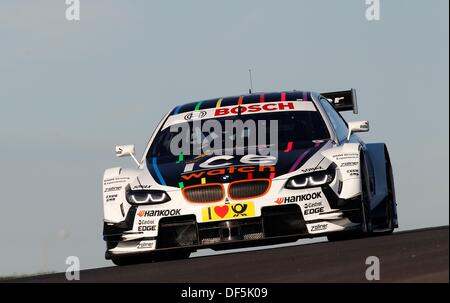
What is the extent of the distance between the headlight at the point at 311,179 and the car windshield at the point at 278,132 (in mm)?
980

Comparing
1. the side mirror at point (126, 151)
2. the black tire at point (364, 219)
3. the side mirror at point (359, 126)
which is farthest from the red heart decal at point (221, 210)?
the side mirror at point (359, 126)

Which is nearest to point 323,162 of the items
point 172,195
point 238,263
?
point 172,195

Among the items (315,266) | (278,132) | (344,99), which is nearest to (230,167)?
(278,132)

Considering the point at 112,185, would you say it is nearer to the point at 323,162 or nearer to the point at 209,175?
the point at 209,175

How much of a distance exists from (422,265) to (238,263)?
2.22 metres

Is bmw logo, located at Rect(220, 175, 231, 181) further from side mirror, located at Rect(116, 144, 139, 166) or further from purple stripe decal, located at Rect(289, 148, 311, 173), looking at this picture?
side mirror, located at Rect(116, 144, 139, 166)

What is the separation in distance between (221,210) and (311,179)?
2.76 ft

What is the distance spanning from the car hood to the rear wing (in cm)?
400

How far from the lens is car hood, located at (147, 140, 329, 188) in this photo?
10297 mm

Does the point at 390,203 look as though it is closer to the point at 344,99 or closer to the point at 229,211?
the point at 344,99

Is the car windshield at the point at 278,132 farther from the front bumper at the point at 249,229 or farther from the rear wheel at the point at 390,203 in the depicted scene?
the rear wheel at the point at 390,203

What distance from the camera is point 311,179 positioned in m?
10.3

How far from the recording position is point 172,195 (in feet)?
34.0
